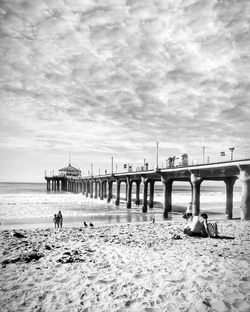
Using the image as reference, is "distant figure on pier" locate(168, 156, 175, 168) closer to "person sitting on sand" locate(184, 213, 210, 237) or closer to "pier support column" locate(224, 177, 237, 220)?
"pier support column" locate(224, 177, 237, 220)

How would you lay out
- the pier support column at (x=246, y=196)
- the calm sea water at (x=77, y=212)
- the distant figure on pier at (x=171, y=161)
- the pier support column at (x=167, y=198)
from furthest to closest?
1. the distant figure on pier at (x=171, y=161)
2. the pier support column at (x=167, y=198)
3. the calm sea water at (x=77, y=212)
4. the pier support column at (x=246, y=196)

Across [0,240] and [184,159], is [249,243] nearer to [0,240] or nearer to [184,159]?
[0,240]

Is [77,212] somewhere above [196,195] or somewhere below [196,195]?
below

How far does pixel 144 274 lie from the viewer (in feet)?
23.0

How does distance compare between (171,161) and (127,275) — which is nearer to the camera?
(127,275)

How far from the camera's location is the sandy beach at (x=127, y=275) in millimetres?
5328

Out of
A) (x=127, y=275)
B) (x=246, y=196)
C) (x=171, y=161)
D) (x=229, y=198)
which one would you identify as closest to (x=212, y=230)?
(x=127, y=275)

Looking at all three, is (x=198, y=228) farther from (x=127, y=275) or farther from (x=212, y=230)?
(x=127, y=275)

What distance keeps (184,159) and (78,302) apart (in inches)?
976

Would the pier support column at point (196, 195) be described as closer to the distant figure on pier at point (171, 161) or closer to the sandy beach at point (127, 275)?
the distant figure on pier at point (171, 161)

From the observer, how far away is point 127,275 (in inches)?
275

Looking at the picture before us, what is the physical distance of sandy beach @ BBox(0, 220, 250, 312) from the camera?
5328 millimetres

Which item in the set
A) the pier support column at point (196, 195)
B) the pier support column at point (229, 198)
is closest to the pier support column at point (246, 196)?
the pier support column at point (196, 195)

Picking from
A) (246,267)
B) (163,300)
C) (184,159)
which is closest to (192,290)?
(163,300)
